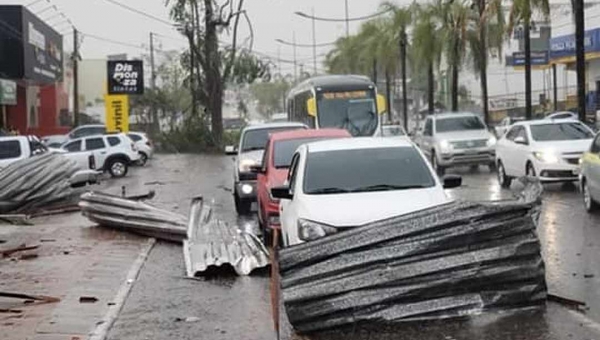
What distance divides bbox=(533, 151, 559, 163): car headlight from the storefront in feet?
111

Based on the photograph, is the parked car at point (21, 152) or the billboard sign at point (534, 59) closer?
the parked car at point (21, 152)

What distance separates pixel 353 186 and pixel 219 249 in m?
2.94

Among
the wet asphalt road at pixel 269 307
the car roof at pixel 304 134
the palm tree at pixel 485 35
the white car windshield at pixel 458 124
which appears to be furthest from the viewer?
the palm tree at pixel 485 35

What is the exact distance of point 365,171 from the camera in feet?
38.2

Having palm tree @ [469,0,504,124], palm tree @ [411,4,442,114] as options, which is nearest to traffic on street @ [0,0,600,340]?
palm tree @ [469,0,504,124]

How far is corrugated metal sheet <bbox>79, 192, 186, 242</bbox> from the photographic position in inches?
655

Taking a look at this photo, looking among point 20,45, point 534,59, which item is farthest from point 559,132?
point 534,59

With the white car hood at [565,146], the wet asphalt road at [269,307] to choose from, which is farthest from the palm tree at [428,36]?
the wet asphalt road at [269,307]

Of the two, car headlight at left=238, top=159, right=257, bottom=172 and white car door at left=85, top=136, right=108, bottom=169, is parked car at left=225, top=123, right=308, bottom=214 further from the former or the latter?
white car door at left=85, top=136, right=108, bottom=169

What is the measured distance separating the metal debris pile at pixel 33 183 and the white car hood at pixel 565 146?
35.1 feet

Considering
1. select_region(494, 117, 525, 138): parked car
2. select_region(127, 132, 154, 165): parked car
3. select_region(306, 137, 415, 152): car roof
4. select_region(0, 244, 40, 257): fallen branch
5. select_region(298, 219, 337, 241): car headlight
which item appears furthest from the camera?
select_region(494, 117, 525, 138): parked car

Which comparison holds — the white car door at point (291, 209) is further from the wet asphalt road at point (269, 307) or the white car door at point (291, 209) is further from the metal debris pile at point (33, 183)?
the metal debris pile at point (33, 183)

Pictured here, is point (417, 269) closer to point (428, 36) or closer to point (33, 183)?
point (33, 183)

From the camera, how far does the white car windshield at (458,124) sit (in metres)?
32.8
